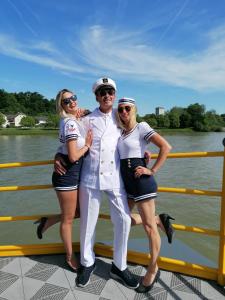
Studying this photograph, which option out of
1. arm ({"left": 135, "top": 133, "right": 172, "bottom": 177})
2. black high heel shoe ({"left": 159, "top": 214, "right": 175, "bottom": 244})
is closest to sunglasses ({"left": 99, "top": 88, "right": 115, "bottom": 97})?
arm ({"left": 135, "top": 133, "right": 172, "bottom": 177})

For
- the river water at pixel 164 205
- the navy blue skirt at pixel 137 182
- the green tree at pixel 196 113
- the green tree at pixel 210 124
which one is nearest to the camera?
the navy blue skirt at pixel 137 182

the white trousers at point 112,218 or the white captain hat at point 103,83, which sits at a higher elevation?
the white captain hat at point 103,83

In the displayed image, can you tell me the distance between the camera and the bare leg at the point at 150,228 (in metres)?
2.67

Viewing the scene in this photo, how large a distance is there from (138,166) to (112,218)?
0.55m

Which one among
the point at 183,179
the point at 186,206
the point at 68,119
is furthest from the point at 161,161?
the point at 183,179

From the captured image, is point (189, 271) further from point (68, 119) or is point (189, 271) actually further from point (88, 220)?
point (68, 119)

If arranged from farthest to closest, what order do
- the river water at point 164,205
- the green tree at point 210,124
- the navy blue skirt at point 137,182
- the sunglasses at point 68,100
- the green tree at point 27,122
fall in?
the green tree at point 27,122 → the green tree at point 210,124 → the river water at point 164,205 → the sunglasses at point 68,100 → the navy blue skirt at point 137,182

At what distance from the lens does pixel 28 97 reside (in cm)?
13750

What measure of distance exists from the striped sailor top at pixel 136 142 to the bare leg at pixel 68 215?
61cm

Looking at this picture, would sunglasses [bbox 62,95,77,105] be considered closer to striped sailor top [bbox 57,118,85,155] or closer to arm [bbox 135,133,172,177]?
striped sailor top [bbox 57,118,85,155]

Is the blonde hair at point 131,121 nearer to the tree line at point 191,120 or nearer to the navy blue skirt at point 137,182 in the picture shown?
the navy blue skirt at point 137,182

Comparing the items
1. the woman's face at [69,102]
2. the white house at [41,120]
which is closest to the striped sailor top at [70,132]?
the woman's face at [69,102]

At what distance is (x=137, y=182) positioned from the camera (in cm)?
264

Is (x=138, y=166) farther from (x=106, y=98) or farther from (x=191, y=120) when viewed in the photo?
(x=191, y=120)
